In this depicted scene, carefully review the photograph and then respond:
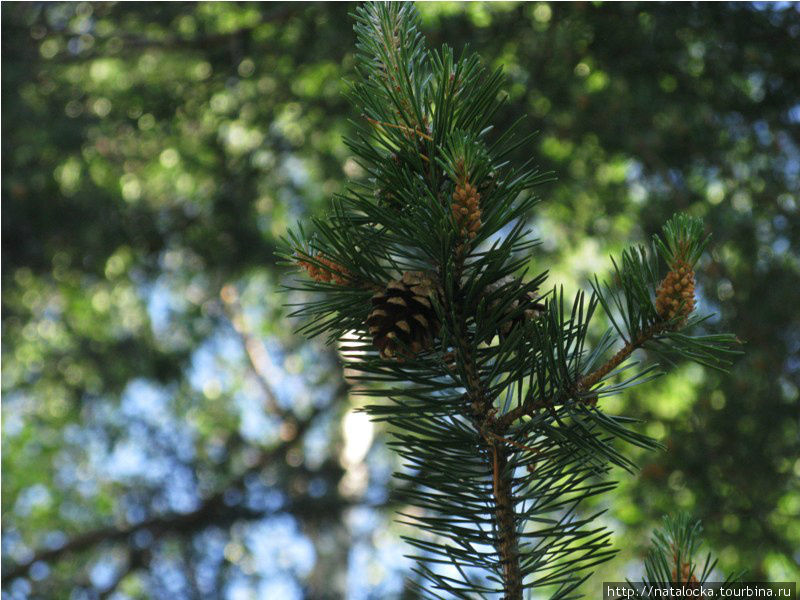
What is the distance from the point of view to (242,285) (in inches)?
224

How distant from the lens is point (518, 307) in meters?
0.69

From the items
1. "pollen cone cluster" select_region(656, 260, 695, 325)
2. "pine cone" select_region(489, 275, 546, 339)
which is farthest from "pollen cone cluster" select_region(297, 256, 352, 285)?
"pollen cone cluster" select_region(656, 260, 695, 325)

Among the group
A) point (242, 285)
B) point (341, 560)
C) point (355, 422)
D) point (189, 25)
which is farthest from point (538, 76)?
point (355, 422)

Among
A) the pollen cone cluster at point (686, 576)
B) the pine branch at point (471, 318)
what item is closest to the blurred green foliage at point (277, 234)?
the pine branch at point (471, 318)

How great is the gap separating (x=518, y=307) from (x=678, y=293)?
0.13 meters

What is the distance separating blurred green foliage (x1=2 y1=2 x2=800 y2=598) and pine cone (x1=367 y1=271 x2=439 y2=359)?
125 centimetres

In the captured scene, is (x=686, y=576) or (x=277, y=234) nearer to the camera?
(x=686, y=576)

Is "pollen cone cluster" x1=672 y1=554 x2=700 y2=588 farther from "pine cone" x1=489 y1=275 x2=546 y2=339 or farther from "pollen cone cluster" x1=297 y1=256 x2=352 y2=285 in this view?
"pollen cone cluster" x1=297 y1=256 x2=352 y2=285

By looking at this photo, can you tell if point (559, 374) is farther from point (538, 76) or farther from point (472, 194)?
point (538, 76)

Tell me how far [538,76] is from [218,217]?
74.1 inches

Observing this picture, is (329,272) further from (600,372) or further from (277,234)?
(277,234)

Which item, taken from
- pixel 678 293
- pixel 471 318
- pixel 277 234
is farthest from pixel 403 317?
pixel 277 234

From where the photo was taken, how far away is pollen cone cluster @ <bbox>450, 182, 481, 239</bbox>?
0.63 metres

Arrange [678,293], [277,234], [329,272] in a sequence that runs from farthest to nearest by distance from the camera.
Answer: [277,234] < [329,272] < [678,293]
